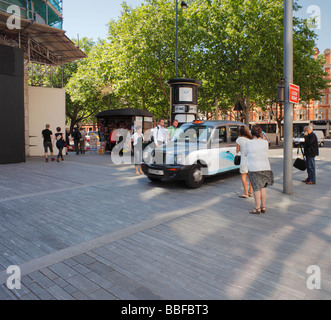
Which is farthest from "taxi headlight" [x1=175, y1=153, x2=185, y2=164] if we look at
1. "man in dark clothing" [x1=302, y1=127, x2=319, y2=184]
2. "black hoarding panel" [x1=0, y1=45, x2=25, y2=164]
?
"black hoarding panel" [x1=0, y1=45, x2=25, y2=164]

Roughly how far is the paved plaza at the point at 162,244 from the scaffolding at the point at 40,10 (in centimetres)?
1055

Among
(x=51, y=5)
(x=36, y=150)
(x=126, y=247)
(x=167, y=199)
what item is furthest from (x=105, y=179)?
(x=51, y=5)

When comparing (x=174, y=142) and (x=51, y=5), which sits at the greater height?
(x=51, y=5)

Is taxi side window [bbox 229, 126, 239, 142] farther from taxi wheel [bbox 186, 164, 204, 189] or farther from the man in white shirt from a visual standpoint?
the man in white shirt

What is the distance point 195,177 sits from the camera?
7.82 metres

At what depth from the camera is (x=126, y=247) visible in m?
4.03

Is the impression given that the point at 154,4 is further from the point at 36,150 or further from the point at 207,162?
the point at 207,162

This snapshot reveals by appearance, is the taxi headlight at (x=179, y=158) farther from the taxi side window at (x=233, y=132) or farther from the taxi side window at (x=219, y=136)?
the taxi side window at (x=233, y=132)

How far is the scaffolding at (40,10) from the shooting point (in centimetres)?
1399

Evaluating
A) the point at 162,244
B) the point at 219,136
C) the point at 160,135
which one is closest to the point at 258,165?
the point at 162,244

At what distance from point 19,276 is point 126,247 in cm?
133

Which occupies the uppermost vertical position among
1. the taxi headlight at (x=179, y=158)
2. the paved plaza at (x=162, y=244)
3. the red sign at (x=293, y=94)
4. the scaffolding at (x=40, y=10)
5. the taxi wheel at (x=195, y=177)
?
the scaffolding at (x=40, y=10)

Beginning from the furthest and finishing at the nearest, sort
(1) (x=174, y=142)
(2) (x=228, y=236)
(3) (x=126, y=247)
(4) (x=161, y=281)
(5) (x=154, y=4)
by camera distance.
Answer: (5) (x=154, y=4)
(1) (x=174, y=142)
(2) (x=228, y=236)
(3) (x=126, y=247)
(4) (x=161, y=281)

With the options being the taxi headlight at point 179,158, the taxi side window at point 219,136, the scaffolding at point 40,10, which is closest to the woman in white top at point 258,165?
the taxi headlight at point 179,158
